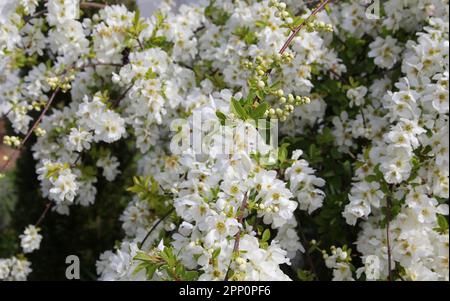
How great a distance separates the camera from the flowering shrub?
5.52ft

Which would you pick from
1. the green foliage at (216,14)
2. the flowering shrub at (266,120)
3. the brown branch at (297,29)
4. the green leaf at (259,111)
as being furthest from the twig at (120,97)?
the green leaf at (259,111)

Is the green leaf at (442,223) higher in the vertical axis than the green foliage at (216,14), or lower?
lower

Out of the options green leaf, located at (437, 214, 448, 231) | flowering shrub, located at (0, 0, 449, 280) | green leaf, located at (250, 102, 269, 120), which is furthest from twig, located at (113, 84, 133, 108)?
green leaf, located at (437, 214, 448, 231)

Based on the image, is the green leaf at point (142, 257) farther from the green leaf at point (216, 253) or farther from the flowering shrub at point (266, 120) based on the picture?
the green leaf at point (216, 253)

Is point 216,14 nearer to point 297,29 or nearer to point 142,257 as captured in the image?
point 297,29

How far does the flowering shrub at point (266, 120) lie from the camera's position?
5.52 feet

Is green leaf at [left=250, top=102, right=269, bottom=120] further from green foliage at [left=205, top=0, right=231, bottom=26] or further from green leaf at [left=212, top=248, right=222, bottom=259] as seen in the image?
green foliage at [left=205, top=0, right=231, bottom=26]

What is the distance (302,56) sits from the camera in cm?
214

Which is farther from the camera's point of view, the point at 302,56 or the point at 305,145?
the point at 305,145
